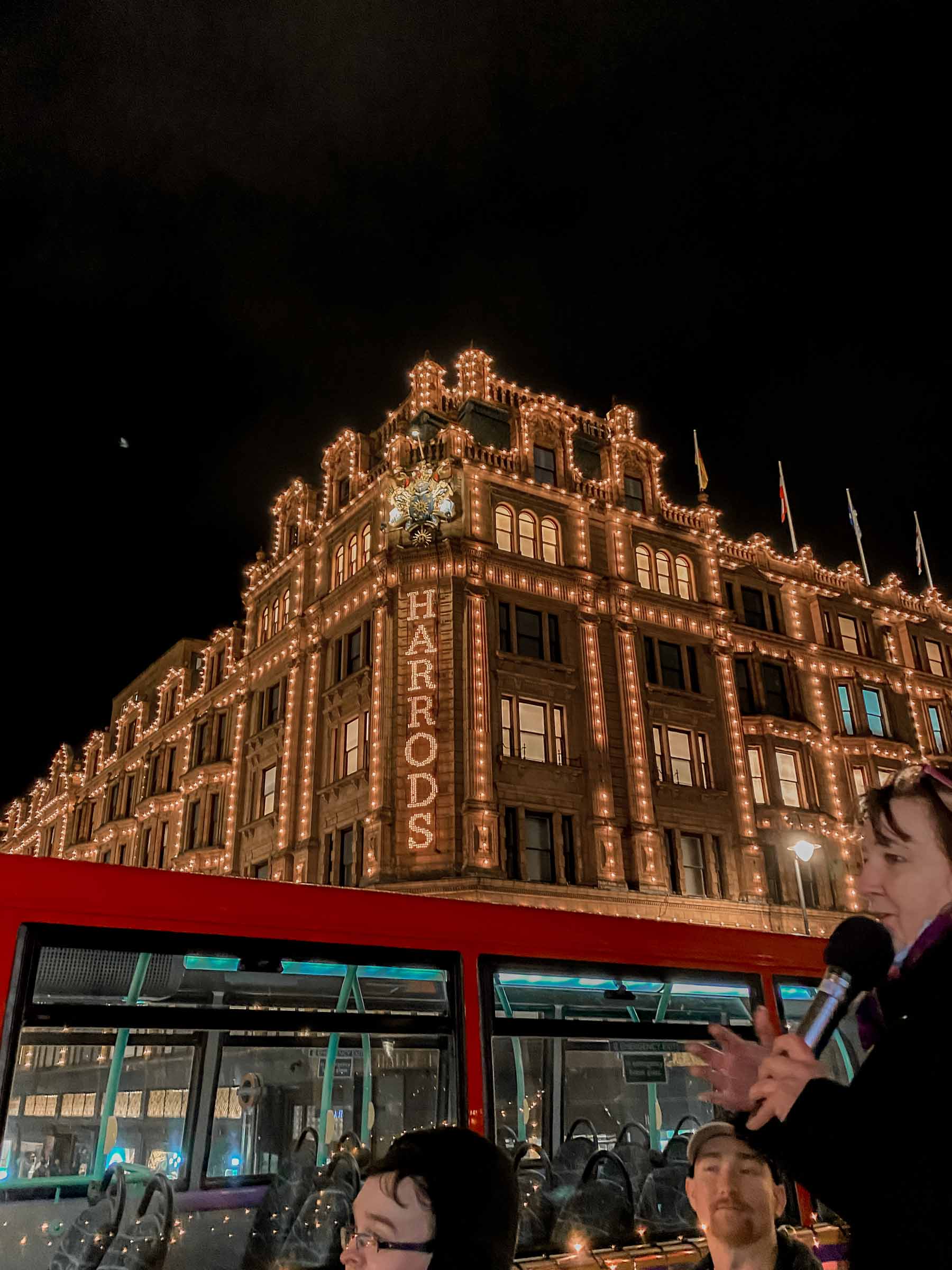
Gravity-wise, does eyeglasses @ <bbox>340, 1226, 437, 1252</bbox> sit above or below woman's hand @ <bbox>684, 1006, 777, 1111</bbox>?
below

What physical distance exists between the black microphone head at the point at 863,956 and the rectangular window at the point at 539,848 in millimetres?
22195

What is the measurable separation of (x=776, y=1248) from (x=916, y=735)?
115 ft

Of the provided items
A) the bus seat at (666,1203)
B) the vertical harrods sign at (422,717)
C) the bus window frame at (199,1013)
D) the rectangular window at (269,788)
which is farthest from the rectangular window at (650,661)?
the bus window frame at (199,1013)

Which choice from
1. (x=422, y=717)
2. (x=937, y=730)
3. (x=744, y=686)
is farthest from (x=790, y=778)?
(x=422, y=717)

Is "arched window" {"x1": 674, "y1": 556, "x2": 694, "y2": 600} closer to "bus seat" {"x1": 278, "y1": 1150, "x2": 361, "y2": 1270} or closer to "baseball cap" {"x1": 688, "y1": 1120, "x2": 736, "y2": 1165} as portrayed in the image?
"bus seat" {"x1": 278, "y1": 1150, "x2": 361, "y2": 1270}

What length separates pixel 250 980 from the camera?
6.54 metres

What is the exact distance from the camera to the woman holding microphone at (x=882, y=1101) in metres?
1.74

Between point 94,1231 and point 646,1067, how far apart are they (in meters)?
4.23

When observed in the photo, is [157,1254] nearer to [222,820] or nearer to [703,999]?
[703,999]

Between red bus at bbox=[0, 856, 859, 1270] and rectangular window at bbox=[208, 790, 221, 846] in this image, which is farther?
rectangular window at bbox=[208, 790, 221, 846]

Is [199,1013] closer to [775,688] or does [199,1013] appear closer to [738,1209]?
[738,1209]

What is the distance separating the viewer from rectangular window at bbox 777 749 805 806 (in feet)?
99.7

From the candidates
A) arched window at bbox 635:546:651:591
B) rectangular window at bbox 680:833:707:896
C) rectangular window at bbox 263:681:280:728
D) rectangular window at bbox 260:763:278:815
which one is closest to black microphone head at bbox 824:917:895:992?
rectangular window at bbox 680:833:707:896

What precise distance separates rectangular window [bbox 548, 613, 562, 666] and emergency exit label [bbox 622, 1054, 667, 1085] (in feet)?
63.2
